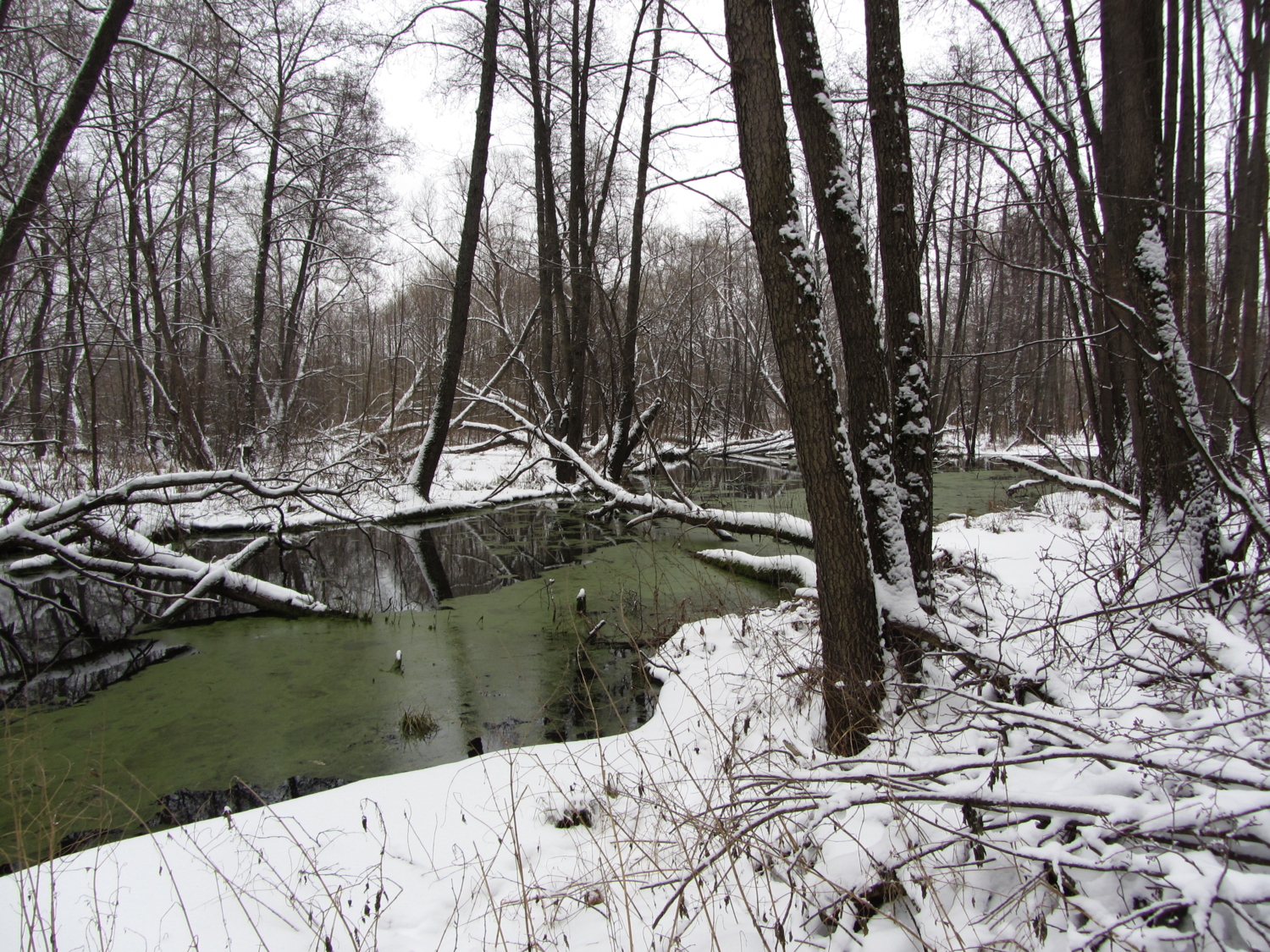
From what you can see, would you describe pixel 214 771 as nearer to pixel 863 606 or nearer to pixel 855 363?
pixel 863 606

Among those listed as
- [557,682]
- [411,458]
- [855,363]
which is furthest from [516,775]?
[411,458]

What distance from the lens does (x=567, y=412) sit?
510 inches

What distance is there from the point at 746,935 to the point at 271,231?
63.5 ft

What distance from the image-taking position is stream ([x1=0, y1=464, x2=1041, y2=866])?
368cm

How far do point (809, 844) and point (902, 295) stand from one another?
9.55ft

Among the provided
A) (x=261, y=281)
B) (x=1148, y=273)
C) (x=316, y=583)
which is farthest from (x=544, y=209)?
(x=1148, y=273)

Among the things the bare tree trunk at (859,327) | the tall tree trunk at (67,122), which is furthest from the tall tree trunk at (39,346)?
the bare tree trunk at (859,327)

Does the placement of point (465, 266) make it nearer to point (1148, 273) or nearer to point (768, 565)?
point (768, 565)

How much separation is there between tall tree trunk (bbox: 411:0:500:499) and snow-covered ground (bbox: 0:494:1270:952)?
783 centimetres

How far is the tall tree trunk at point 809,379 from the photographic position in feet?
9.77

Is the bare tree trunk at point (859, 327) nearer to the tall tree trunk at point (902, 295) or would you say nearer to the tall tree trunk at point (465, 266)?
the tall tree trunk at point (902, 295)

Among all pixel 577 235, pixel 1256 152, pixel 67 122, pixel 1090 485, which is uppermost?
pixel 577 235

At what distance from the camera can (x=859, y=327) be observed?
3471mm

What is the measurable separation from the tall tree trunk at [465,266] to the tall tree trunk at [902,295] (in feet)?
25.8
